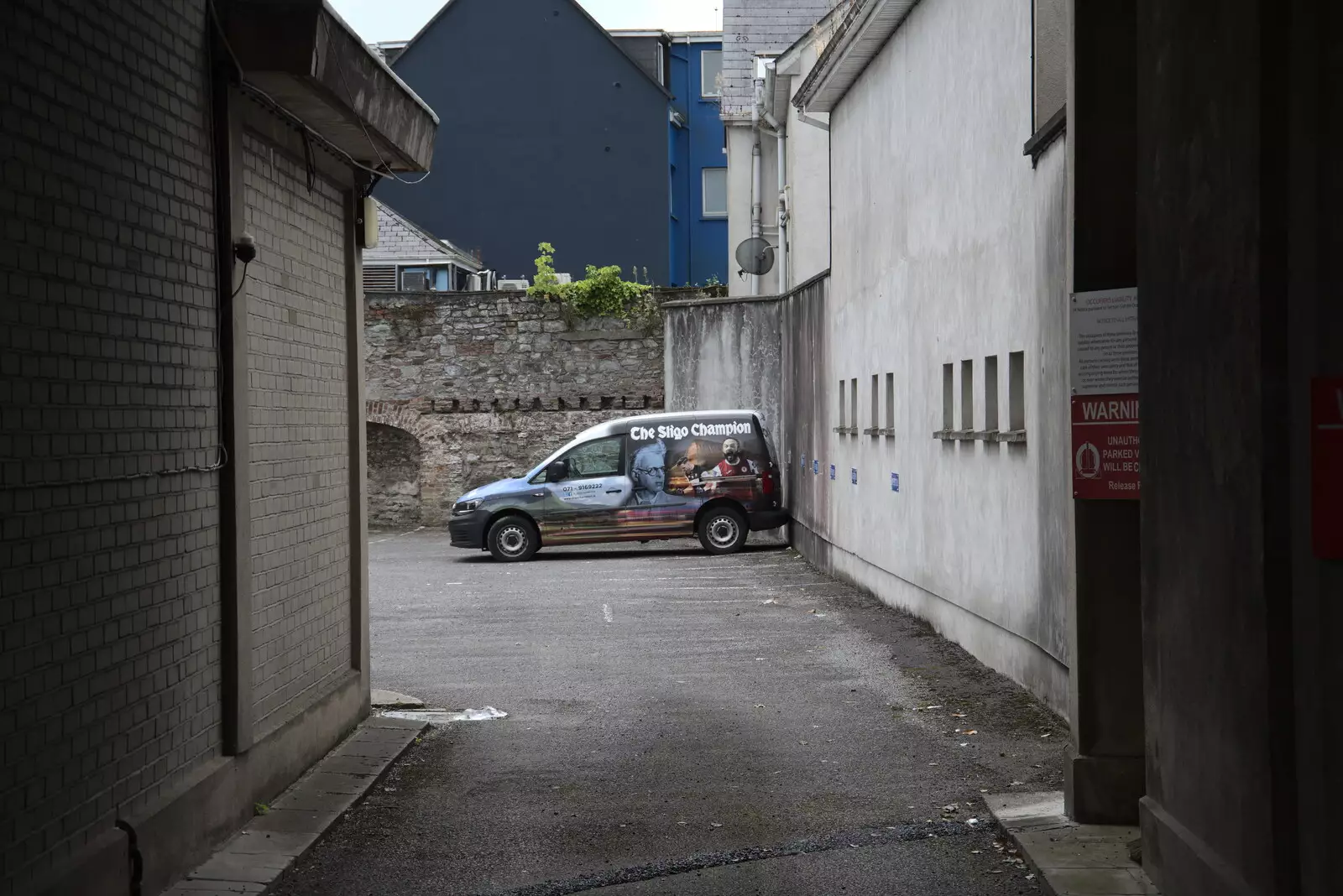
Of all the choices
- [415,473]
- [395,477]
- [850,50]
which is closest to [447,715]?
[850,50]

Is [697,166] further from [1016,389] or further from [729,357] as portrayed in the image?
[1016,389]

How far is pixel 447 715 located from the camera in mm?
10250

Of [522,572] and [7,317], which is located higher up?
[7,317]

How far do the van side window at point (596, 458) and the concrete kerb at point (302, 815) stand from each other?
13900 millimetres

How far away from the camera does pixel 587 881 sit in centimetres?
627

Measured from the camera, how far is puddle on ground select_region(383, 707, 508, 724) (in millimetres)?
10047

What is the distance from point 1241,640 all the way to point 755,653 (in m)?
8.39

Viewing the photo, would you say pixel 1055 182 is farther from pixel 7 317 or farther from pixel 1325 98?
pixel 7 317

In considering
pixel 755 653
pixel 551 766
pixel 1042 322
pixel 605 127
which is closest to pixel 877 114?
pixel 755 653

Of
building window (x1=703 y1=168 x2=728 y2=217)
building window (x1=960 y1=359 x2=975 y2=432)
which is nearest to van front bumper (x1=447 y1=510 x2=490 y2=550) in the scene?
building window (x1=960 y1=359 x2=975 y2=432)

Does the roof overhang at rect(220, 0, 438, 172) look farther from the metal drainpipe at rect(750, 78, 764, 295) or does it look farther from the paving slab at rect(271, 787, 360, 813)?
the metal drainpipe at rect(750, 78, 764, 295)

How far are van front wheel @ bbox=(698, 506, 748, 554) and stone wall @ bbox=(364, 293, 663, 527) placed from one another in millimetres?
7302

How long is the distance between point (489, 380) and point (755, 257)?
19.1 ft

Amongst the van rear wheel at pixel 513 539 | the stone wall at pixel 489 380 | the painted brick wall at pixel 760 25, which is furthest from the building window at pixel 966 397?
the painted brick wall at pixel 760 25
